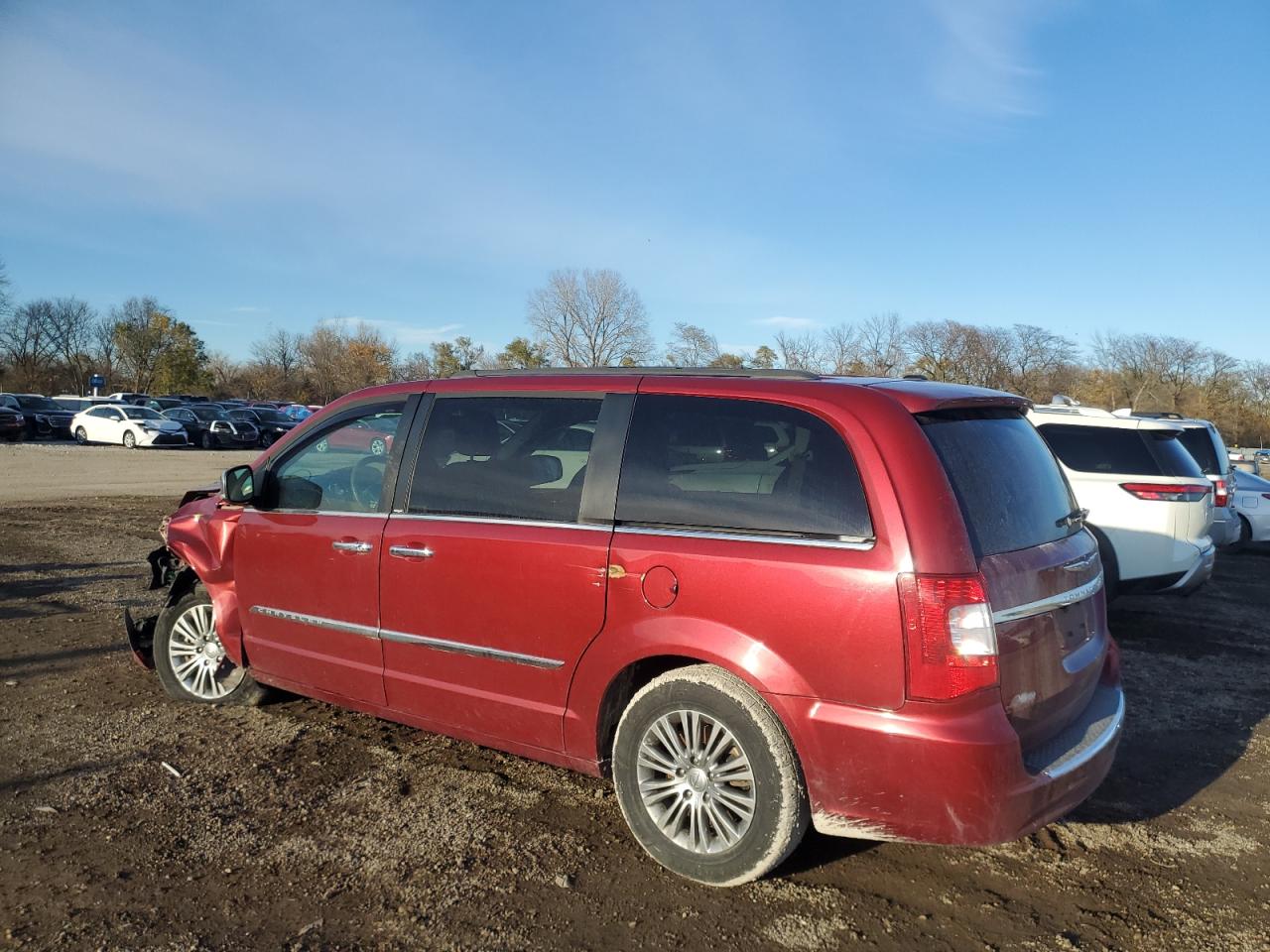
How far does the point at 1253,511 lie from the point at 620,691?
42.4ft

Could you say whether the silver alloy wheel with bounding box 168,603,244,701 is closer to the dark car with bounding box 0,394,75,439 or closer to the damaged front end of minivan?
the damaged front end of minivan

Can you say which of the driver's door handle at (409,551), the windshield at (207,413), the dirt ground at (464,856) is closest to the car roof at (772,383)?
the driver's door handle at (409,551)

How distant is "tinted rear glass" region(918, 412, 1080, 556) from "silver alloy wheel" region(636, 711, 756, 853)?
1.12m

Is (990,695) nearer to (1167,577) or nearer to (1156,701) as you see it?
(1156,701)

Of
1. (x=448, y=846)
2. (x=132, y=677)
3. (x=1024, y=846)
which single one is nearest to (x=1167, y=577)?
(x=1024, y=846)

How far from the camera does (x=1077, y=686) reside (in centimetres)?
336

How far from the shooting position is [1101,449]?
7.73 meters

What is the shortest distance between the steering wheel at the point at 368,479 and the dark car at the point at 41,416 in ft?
127

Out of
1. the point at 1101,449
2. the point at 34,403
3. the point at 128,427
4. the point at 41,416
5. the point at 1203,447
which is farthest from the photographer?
the point at 34,403

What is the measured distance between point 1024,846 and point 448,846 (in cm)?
230

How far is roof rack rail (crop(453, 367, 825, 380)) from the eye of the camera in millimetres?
3545

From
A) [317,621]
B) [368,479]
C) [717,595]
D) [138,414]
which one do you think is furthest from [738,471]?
[138,414]

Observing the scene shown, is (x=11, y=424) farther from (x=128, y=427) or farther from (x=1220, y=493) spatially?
(x=1220, y=493)

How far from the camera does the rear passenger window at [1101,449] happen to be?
7.50 m
